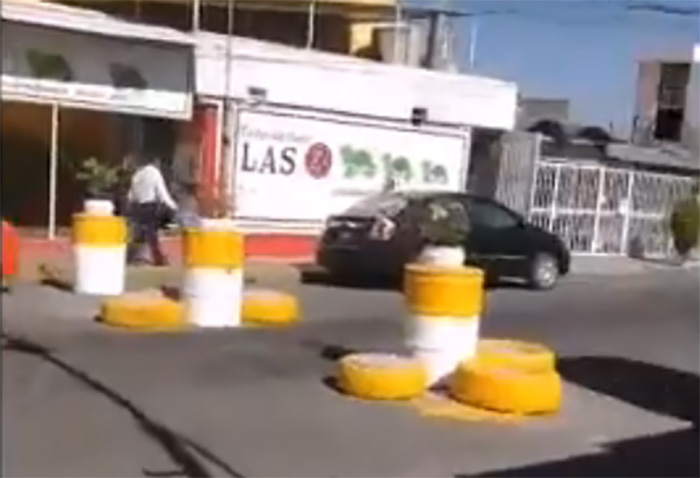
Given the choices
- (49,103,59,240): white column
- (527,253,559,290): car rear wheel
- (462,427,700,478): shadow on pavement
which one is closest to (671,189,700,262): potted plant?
(527,253,559,290): car rear wheel

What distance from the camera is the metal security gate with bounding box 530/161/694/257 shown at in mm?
3377

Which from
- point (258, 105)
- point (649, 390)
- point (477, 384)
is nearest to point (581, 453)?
point (477, 384)

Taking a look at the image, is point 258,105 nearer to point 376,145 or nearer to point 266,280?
point 376,145

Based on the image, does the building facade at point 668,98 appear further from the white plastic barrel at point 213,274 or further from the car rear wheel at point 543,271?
the white plastic barrel at point 213,274

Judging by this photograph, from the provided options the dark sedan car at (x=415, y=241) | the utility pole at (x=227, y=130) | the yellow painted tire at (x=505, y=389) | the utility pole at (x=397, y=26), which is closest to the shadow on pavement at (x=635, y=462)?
the yellow painted tire at (x=505, y=389)

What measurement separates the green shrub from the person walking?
1.56 meters

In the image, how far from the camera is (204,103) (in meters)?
2.52

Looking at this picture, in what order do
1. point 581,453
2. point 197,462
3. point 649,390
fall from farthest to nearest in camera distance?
point 649,390, point 581,453, point 197,462

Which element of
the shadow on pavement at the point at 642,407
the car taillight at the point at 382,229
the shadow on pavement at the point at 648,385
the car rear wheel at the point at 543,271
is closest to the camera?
the car taillight at the point at 382,229

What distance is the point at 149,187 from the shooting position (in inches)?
99.0

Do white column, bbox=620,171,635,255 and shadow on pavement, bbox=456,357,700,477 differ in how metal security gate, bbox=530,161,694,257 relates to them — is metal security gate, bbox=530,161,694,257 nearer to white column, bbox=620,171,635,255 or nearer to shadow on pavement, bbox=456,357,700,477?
white column, bbox=620,171,635,255

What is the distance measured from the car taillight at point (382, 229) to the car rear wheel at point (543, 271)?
369 mm

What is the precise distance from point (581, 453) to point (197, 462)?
1356 mm

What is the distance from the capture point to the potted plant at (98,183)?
2.27m
